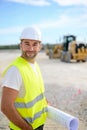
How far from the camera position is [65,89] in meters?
11.3

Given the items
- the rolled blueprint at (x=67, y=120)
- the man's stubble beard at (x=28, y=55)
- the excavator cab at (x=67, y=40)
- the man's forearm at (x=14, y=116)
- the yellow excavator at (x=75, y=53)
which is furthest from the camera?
the excavator cab at (x=67, y=40)

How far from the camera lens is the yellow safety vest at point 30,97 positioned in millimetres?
2854

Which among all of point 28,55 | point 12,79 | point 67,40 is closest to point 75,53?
point 67,40

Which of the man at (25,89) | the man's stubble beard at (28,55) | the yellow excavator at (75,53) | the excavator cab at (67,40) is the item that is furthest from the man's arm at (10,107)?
the excavator cab at (67,40)

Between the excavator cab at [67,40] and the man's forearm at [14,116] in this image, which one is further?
the excavator cab at [67,40]

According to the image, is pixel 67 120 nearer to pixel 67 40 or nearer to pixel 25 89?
pixel 25 89

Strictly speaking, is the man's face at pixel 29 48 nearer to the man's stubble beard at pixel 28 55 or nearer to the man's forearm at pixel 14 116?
the man's stubble beard at pixel 28 55

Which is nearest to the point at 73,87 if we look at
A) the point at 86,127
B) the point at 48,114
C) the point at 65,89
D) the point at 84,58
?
the point at 65,89

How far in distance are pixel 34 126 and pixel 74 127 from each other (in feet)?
1.29

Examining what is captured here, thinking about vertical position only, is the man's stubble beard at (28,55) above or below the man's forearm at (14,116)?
above

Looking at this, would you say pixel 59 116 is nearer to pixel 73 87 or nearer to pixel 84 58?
pixel 73 87

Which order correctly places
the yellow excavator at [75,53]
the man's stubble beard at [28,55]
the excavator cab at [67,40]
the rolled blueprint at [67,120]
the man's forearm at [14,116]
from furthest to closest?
1. the excavator cab at [67,40]
2. the yellow excavator at [75,53]
3. the man's stubble beard at [28,55]
4. the rolled blueprint at [67,120]
5. the man's forearm at [14,116]

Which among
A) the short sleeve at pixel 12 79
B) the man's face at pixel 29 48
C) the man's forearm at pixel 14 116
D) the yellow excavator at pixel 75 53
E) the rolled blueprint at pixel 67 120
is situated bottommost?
the yellow excavator at pixel 75 53

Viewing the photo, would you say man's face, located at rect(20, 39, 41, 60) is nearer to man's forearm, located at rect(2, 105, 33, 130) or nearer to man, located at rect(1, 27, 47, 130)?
man, located at rect(1, 27, 47, 130)
